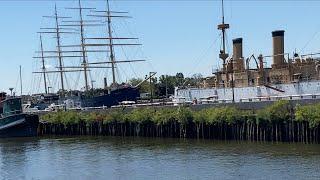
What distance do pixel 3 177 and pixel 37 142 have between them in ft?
101

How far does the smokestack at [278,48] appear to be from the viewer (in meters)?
69.6

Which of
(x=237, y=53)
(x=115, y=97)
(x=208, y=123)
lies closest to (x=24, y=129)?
(x=115, y=97)

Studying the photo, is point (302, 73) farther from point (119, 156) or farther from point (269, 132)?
point (119, 156)

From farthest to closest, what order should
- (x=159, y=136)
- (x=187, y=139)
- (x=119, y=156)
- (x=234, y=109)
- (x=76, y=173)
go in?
(x=159, y=136) < (x=187, y=139) < (x=234, y=109) < (x=119, y=156) < (x=76, y=173)

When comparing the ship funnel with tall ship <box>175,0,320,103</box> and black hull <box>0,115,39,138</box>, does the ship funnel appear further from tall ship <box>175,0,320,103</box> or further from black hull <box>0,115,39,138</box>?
black hull <box>0,115,39,138</box>

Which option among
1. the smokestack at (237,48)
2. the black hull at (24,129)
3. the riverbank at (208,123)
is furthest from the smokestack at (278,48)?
the black hull at (24,129)

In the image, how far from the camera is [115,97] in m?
94.8

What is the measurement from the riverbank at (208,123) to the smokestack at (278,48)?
12508mm

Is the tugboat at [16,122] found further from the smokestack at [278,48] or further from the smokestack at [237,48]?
the smokestack at [278,48]

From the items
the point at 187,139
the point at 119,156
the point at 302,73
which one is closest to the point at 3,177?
the point at 119,156

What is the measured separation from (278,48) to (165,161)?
2909cm

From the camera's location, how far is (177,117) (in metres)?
63.3

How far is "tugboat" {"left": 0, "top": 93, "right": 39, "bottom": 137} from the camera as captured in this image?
275 ft

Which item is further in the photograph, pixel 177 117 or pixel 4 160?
pixel 177 117
